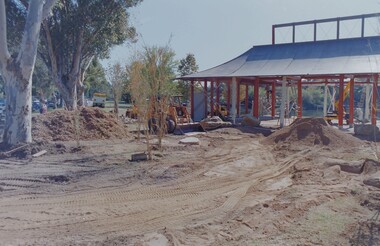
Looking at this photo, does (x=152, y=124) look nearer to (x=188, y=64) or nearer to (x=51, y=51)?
(x=51, y=51)

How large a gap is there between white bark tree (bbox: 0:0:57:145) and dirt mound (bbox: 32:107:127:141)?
150 cm

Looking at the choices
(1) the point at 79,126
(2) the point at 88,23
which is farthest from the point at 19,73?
(2) the point at 88,23

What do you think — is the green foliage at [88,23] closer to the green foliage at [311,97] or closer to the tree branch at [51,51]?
the tree branch at [51,51]

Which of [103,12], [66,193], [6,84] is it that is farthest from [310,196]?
[103,12]

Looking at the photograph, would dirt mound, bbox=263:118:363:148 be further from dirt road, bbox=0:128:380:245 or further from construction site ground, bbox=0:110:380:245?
dirt road, bbox=0:128:380:245

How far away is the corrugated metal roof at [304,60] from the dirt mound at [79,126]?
9.67 meters

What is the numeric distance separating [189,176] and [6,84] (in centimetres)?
780

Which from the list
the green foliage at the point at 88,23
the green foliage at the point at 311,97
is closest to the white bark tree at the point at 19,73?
the green foliage at the point at 88,23

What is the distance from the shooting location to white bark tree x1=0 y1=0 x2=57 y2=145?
1248cm

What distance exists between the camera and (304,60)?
24641mm

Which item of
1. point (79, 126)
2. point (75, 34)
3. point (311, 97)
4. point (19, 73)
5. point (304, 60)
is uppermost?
point (75, 34)

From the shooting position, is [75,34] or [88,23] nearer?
[88,23]

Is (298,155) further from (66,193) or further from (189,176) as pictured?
(66,193)

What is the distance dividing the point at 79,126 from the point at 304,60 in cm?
1579
